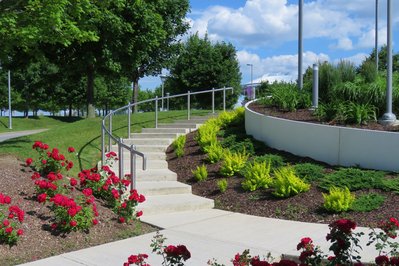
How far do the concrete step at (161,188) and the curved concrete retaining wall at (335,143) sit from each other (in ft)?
7.79

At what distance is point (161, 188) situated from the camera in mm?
8094

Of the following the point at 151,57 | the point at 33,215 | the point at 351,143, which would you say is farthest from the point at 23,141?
the point at 151,57

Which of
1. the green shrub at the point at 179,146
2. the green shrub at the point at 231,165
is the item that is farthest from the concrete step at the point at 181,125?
the green shrub at the point at 231,165

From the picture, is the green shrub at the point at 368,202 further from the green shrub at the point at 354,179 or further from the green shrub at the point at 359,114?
the green shrub at the point at 359,114

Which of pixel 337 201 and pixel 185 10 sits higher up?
pixel 185 10

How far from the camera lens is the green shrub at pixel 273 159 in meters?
8.50

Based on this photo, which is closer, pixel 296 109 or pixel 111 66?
pixel 296 109

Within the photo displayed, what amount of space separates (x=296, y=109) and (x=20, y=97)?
4364 centimetres

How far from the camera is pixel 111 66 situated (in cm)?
1808

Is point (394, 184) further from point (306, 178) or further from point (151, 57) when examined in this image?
point (151, 57)

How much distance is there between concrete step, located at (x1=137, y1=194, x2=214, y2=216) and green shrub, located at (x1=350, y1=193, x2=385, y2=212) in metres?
2.32

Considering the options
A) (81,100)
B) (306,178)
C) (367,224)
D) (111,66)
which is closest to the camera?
(367,224)

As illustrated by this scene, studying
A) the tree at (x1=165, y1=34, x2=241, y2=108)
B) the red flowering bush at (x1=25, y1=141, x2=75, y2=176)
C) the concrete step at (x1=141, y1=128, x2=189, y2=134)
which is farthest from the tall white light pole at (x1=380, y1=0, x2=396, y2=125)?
the tree at (x1=165, y1=34, x2=241, y2=108)

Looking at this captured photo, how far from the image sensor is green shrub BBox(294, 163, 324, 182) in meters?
7.67
